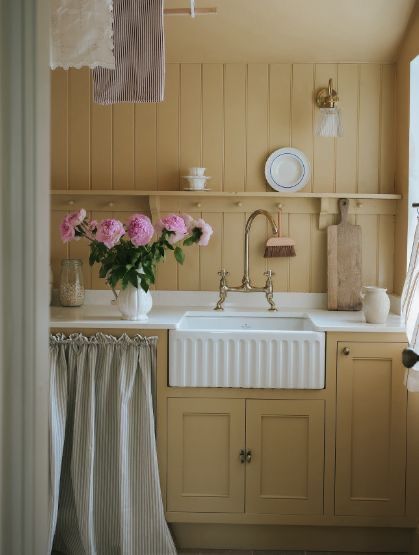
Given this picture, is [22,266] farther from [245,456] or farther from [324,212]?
[324,212]

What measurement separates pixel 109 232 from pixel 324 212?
1.09 meters

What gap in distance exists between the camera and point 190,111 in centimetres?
354

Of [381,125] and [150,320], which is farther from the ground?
[381,125]

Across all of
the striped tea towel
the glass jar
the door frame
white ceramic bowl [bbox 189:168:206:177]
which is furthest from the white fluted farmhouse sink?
the door frame

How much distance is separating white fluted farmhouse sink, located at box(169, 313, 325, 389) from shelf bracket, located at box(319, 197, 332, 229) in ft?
2.37

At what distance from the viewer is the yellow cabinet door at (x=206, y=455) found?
9.86 ft

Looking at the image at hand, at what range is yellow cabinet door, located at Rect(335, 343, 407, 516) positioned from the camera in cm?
298

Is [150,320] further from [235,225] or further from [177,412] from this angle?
[235,225]

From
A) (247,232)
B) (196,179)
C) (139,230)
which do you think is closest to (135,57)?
(139,230)

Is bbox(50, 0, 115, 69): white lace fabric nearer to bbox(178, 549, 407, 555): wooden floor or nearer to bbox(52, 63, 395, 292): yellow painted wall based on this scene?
bbox(52, 63, 395, 292): yellow painted wall

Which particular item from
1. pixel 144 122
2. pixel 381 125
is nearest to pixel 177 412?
pixel 144 122

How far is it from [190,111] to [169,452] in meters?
1.58

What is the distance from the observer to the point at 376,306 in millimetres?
3078

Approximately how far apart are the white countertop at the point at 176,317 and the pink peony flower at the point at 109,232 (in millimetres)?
322
